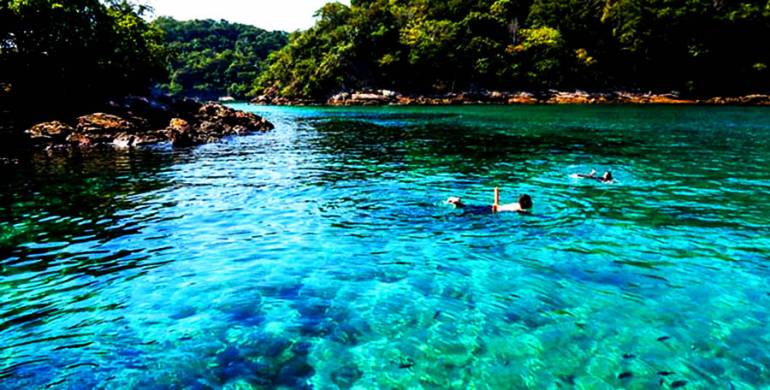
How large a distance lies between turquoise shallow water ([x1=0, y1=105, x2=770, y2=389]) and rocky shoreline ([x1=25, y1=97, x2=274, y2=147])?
1615cm

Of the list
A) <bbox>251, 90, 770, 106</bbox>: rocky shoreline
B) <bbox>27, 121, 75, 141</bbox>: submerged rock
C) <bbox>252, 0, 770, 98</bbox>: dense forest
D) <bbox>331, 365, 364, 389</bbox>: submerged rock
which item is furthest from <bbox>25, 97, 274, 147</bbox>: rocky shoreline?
<bbox>252, 0, 770, 98</bbox>: dense forest

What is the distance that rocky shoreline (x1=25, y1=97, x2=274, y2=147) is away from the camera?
35312 millimetres

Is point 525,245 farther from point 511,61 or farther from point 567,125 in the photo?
point 511,61

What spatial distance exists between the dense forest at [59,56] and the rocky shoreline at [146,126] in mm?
3389

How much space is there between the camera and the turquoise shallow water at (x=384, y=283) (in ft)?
22.9

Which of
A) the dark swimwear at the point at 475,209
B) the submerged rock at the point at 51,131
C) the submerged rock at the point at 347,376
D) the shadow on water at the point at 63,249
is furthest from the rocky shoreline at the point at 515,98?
the submerged rock at the point at 347,376

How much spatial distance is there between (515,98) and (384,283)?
321 ft

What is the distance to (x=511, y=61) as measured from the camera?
4131 inches

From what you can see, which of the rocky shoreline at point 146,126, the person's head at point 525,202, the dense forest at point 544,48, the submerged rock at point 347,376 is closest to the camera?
the submerged rock at point 347,376

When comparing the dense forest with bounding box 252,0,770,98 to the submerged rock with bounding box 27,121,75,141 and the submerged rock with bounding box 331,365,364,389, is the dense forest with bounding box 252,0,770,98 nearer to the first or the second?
the submerged rock with bounding box 27,121,75,141

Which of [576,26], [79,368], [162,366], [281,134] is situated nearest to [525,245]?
[162,366]

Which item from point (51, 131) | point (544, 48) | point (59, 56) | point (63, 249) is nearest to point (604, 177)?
point (63, 249)

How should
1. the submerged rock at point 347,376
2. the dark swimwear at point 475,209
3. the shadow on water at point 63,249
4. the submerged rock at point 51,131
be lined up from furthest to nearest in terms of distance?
the submerged rock at point 51,131 < the dark swimwear at point 475,209 < the shadow on water at point 63,249 < the submerged rock at point 347,376

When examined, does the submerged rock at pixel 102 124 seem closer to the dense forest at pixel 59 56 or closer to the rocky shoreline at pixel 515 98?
the dense forest at pixel 59 56
